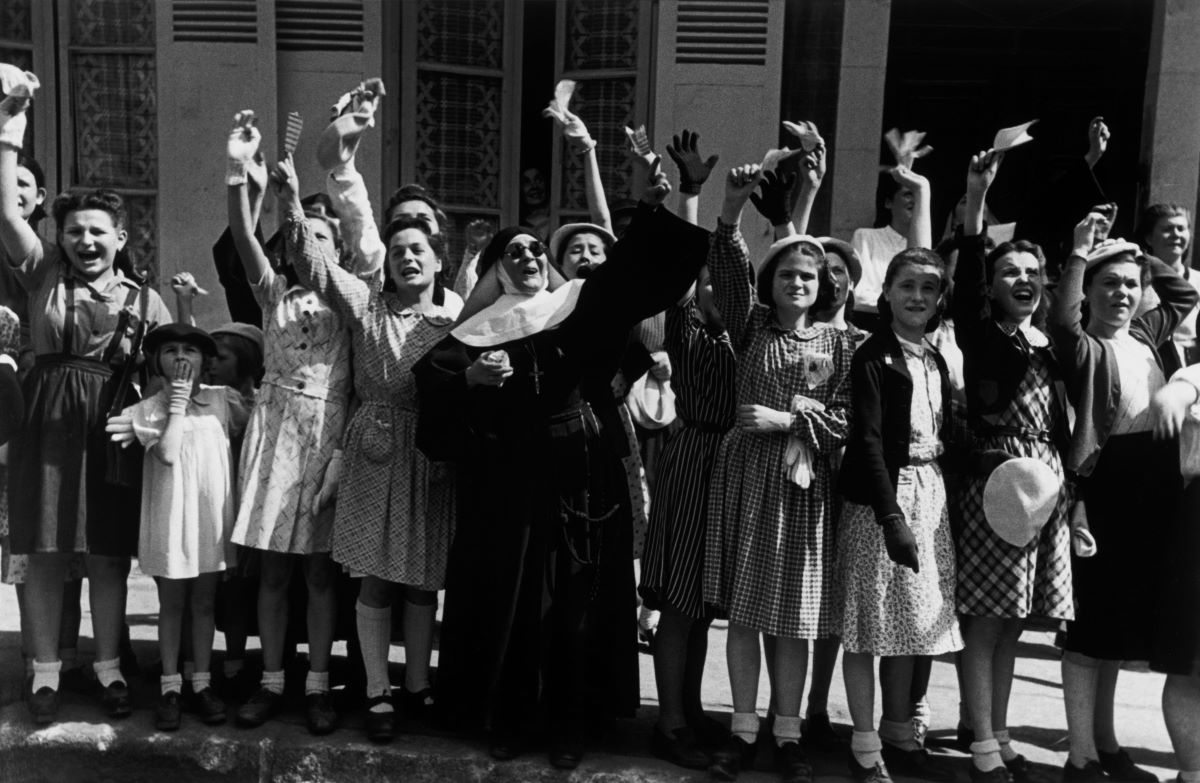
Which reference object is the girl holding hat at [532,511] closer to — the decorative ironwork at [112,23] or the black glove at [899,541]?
the black glove at [899,541]

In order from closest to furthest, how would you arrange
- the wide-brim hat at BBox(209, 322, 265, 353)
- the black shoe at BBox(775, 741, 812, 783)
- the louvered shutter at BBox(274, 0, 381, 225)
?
the black shoe at BBox(775, 741, 812, 783), the wide-brim hat at BBox(209, 322, 265, 353), the louvered shutter at BBox(274, 0, 381, 225)

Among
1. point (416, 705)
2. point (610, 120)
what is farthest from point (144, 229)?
point (416, 705)

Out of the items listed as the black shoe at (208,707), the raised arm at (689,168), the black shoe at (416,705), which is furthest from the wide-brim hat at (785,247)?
the black shoe at (208,707)

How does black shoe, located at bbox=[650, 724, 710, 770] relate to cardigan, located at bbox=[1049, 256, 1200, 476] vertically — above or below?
below

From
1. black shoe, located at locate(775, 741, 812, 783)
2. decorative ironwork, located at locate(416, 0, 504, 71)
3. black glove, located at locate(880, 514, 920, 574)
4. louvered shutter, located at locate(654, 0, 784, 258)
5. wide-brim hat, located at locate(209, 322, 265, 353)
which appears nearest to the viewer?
black glove, located at locate(880, 514, 920, 574)

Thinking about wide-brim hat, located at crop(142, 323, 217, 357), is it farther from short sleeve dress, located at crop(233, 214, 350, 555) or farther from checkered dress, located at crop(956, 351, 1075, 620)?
checkered dress, located at crop(956, 351, 1075, 620)

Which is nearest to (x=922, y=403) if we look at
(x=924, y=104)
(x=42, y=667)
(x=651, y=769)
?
(x=651, y=769)

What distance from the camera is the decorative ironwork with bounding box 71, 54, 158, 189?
7773 millimetres

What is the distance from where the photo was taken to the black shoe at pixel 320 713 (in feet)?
14.0

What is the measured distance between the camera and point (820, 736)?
4.34 meters

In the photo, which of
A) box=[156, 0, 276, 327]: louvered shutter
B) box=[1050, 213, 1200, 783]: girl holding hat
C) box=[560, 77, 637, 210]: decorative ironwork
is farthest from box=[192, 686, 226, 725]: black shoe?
box=[560, 77, 637, 210]: decorative ironwork

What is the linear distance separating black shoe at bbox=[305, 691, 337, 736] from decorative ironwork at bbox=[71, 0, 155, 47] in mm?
4904

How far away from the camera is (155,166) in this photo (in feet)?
25.7

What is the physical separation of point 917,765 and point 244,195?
2910mm
